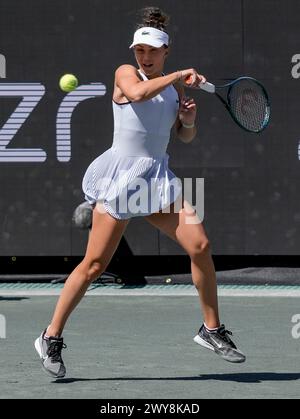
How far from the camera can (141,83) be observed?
505 cm

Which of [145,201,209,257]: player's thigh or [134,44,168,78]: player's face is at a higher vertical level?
[134,44,168,78]: player's face

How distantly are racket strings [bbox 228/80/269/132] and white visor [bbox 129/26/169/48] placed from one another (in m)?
0.59

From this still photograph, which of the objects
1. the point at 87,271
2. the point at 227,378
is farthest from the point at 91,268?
the point at 227,378

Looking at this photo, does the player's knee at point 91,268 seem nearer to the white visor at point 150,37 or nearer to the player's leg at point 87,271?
the player's leg at point 87,271

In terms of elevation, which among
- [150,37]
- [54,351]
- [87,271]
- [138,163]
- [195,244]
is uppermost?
[150,37]

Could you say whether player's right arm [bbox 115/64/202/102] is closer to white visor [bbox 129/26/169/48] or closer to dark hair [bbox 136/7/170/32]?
white visor [bbox 129/26/169/48]

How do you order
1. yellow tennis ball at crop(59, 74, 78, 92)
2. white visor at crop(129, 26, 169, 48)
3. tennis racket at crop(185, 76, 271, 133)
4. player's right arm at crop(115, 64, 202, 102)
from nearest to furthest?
player's right arm at crop(115, 64, 202, 102) → white visor at crop(129, 26, 169, 48) → tennis racket at crop(185, 76, 271, 133) → yellow tennis ball at crop(59, 74, 78, 92)

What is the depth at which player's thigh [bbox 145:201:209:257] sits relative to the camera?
5.16 metres

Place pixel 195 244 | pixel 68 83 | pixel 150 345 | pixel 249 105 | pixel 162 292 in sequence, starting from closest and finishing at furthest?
pixel 195 244
pixel 249 105
pixel 150 345
pixel 68 83
pixel 162 292

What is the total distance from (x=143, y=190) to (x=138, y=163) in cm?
14

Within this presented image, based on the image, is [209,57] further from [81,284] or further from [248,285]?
[81,284]

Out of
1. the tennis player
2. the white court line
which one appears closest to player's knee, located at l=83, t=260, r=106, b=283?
the tennis player

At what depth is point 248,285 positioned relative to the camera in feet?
27.9

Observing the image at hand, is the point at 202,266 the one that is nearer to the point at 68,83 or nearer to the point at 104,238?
the point at 104,238
